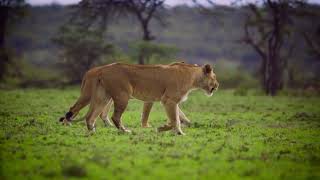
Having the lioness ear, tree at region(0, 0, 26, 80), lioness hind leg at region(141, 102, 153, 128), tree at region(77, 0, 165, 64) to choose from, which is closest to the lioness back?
the lioness ear

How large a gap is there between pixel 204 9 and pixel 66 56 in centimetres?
1032

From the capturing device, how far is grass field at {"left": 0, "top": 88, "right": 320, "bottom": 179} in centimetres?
945

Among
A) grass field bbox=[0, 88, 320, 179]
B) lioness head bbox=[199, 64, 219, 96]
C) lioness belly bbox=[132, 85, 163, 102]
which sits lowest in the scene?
grass field bbox=[0, 88, 320, 179]

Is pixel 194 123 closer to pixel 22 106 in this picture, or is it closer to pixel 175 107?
pixel 175 107

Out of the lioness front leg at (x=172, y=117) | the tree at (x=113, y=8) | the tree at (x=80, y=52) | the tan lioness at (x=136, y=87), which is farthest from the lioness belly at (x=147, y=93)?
the tree at (x=80, y=52)

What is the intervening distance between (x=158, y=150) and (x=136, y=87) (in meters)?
3.30

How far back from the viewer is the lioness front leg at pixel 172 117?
46.6 ft

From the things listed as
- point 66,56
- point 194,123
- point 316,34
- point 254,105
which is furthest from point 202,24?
point 194,123

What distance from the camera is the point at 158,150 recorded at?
1135cm

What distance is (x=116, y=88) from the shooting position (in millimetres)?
13844

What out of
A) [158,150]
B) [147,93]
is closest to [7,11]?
[147,93]

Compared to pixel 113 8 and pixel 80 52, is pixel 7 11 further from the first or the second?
pixel 113 8

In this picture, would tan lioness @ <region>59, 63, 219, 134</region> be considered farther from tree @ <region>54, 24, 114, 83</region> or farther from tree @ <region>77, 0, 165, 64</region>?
tree @ <region>54, 24, 114, 83</region>

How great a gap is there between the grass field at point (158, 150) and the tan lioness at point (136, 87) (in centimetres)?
48
